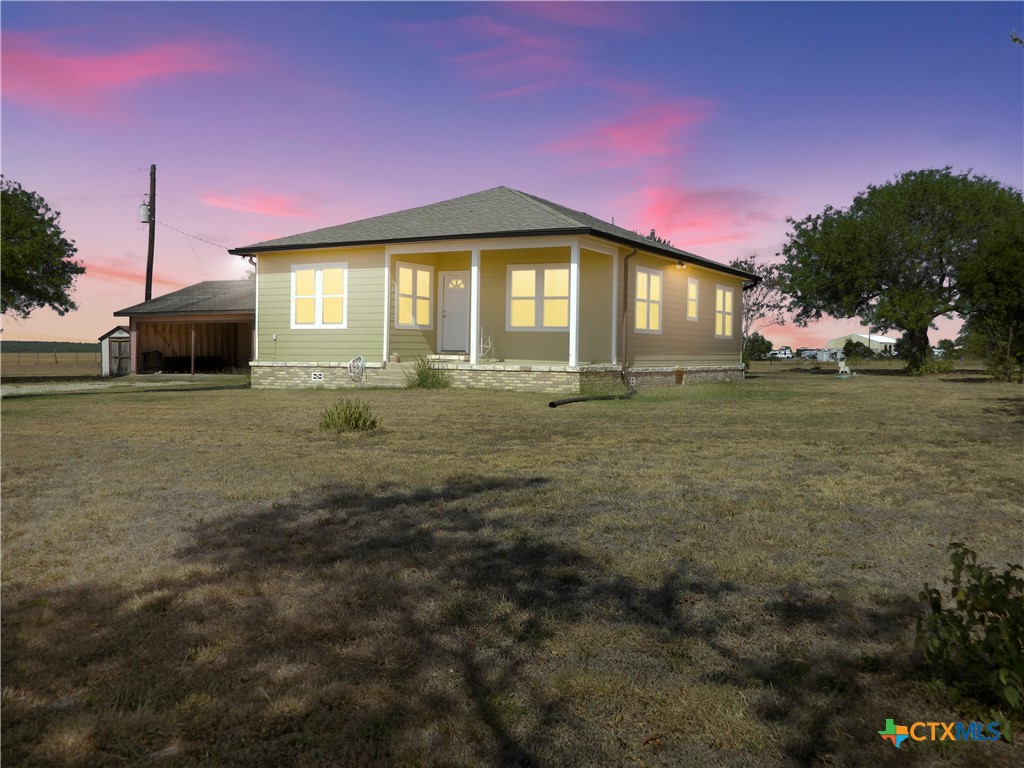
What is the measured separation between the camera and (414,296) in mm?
19281

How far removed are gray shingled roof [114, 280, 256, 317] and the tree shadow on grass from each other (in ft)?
87.1

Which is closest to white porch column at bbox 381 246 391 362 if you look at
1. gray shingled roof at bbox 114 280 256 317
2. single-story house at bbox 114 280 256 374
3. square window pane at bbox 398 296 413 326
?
square window pane at bbox 398 296 413 326

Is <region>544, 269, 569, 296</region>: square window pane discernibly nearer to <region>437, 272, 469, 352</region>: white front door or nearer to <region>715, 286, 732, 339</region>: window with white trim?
<region>437, 272, 469, 352</region>: white front door

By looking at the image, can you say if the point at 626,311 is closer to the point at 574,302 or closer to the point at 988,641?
the point at 574,302

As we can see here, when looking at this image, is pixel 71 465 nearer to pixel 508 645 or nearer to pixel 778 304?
pixel 508 645

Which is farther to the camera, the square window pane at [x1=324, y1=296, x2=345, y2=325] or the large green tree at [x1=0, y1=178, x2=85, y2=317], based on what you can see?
the large green tree at [x1=0, y1=178, x2=85, y2=317]

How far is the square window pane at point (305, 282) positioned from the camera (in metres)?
19.8

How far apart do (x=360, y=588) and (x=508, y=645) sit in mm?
985

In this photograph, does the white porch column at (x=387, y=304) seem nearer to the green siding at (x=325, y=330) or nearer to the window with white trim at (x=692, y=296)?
the green siding at (x=325, y=330)

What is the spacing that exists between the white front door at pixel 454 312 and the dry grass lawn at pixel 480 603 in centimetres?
1185

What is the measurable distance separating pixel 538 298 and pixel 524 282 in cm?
58

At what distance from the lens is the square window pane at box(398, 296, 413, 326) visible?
18875 millimetres

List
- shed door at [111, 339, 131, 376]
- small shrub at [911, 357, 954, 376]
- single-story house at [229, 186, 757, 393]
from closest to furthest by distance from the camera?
1. single-story house at [229, 186, 757, 393]
2. small shrub at [911, 357, 954, 376]
3. shed door at [111, 339, 131, 376]

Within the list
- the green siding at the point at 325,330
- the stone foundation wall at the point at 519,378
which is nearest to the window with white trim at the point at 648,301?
the stone foundation wall at the point at 519,378
